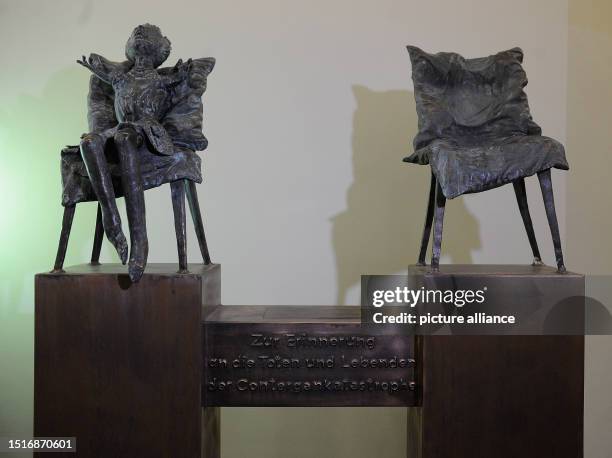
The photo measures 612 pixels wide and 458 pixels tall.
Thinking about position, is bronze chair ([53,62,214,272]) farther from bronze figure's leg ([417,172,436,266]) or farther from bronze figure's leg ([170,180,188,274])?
bronze figure's leg ([417,172,436,266])

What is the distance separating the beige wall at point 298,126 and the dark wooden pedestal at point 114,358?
1404 millimetres

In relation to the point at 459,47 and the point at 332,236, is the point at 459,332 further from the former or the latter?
the point at 459,47

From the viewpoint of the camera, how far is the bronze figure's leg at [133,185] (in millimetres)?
2721

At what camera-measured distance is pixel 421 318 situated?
276 cm

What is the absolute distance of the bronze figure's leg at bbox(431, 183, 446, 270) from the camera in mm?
2881

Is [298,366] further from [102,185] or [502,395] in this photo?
[102,185]

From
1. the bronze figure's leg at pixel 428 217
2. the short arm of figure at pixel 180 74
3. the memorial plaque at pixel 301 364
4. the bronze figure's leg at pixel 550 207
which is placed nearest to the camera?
the memorial plaque at pixel 301 364

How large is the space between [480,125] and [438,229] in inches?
25.9

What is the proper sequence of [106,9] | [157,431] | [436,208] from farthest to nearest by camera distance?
[106,9], [436,208], [157,431]

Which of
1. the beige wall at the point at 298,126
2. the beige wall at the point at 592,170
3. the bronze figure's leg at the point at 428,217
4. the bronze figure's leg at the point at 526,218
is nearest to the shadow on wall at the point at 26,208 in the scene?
the beige wall at the point at 298,126

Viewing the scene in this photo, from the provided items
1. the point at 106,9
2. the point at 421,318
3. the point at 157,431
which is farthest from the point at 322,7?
the point at 157,431

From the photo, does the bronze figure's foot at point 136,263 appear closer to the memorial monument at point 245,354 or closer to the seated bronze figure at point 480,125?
the memorial monument at point 245,354

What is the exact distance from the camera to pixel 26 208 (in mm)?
4059

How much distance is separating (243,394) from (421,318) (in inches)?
32.3
